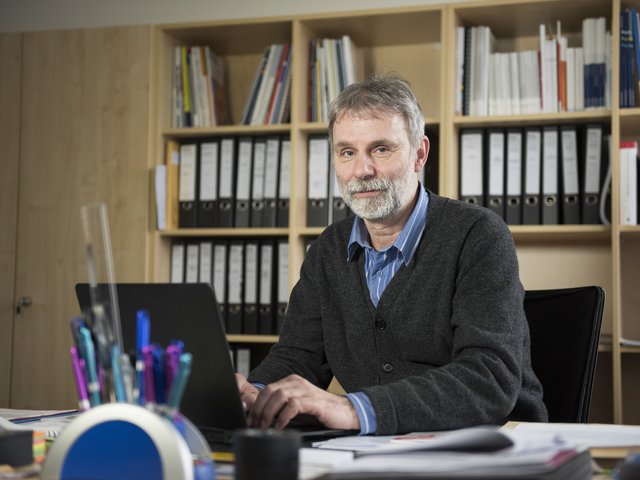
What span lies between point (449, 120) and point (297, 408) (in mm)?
1893

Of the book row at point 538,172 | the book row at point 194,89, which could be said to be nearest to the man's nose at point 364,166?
the book row at point 538,172

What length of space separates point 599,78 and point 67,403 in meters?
2.24

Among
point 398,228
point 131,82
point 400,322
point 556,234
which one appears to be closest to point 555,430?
point 400,322

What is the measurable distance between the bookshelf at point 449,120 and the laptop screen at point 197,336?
6.09 feet

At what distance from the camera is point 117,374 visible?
2.74 feet

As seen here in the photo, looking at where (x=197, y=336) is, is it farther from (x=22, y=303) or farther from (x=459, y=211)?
(x=22, y=303)

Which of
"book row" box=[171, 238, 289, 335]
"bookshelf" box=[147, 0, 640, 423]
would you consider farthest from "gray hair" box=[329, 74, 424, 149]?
"book row" box=[171, 238, 289, 335]

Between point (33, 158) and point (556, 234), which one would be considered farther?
point (33, 158)

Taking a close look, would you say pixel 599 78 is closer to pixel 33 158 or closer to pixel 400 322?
pixel 400 322

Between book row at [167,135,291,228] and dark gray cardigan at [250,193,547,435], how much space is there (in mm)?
1173

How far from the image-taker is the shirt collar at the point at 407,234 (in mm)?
1807

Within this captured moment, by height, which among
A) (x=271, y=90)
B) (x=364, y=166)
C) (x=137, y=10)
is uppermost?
(x=137, y=10)

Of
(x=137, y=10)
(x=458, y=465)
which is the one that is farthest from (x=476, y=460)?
(x=137, y=10)

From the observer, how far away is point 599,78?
287cm
